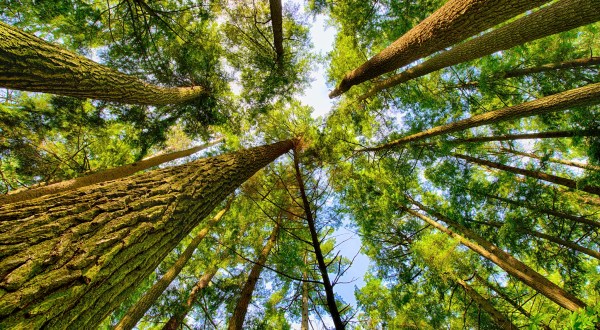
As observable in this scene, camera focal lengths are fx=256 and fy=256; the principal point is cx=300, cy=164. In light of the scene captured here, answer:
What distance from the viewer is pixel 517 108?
16.4 feet

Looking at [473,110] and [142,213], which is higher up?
[473,110]

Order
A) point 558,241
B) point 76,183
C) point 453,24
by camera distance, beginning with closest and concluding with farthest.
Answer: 1. point 453,24
2. point 76,183
3. point 558,241

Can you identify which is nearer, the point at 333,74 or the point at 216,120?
the point at 216,120

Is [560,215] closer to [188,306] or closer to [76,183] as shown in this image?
[188,306]

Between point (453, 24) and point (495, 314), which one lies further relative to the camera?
point (495, 314)

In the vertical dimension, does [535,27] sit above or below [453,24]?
above

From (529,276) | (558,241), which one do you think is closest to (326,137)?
(529,276)

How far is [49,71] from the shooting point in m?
3.01

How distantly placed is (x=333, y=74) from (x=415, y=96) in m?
2.95

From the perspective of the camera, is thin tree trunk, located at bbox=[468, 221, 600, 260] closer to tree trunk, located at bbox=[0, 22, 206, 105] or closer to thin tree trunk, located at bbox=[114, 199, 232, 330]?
thin tree trunk, located at bbox=[114, 199, 232, 330]

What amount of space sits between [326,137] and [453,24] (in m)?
3.93

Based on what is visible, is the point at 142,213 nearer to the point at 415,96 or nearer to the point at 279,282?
the point at 279,282

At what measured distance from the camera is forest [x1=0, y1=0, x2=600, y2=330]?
145 inches

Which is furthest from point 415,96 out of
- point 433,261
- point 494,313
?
point 494,313
